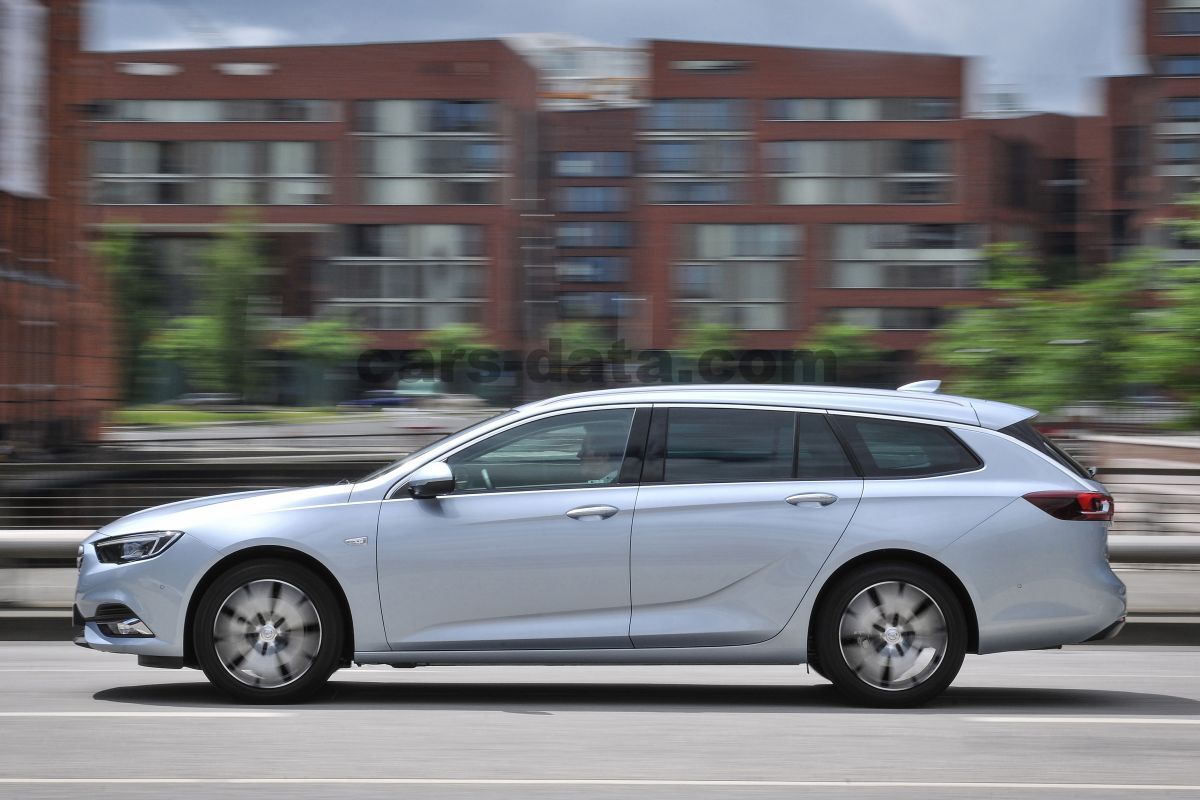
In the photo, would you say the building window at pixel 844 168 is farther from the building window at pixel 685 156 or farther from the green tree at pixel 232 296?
the green tree at pixel 232 296

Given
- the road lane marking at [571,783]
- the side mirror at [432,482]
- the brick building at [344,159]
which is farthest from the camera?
the brick building at [344,159]

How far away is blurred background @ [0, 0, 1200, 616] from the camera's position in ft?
52.1

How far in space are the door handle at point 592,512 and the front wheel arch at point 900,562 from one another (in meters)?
1.02

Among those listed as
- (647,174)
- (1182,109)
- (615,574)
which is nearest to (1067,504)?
(615,574)

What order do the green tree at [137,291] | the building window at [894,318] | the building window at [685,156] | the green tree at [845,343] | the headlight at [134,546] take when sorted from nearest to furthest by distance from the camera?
1. the headlight at [134,546]
2. the green tree at [845,343]
3. the building window at [685,156]
4. the building window at [894,318]
5. the green tree at [137,291]

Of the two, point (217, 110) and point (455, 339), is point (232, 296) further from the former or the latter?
point (455, 339)

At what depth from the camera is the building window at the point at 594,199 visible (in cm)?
8925

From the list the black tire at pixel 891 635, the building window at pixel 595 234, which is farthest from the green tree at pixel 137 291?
the black tire at pixel 891 635

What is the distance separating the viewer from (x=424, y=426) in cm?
1845

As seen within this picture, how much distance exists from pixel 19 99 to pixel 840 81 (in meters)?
13.3

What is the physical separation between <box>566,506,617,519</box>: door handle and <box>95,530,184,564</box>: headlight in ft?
5.83

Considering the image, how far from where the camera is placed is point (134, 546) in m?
6.98

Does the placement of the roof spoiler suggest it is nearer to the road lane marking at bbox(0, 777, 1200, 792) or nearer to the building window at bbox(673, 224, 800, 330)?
the road lane marking at bbox(0, 777, 1200, 792)

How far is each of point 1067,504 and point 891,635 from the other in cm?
99
